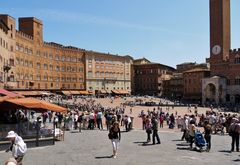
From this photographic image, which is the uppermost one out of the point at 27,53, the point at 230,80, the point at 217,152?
the point at 27,53

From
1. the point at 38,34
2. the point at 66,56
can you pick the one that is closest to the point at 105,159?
the point at 38,34

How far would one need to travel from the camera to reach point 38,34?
276 feet

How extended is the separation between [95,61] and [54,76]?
51.4 ft

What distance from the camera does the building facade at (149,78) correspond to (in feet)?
381

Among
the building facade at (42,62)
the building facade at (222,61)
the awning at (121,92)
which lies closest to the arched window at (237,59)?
the building facade at (222,61)

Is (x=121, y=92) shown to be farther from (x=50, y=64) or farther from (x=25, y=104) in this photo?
(x=25, y=104)

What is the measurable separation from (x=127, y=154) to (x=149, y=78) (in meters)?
102

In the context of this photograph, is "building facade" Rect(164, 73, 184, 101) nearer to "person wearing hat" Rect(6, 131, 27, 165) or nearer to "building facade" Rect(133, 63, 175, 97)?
"building facade" Rect(133, 63, 175, 97)

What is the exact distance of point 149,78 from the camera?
117062 mm

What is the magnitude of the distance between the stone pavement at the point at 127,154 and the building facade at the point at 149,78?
96809 millimetres

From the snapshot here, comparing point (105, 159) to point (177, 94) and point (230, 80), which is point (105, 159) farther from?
point (177, 94)

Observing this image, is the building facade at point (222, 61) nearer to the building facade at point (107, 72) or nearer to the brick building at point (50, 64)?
the building facade at point (107, 72)

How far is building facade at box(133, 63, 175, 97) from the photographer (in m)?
116

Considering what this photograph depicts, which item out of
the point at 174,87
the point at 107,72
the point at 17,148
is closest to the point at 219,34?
the point at 174,87
